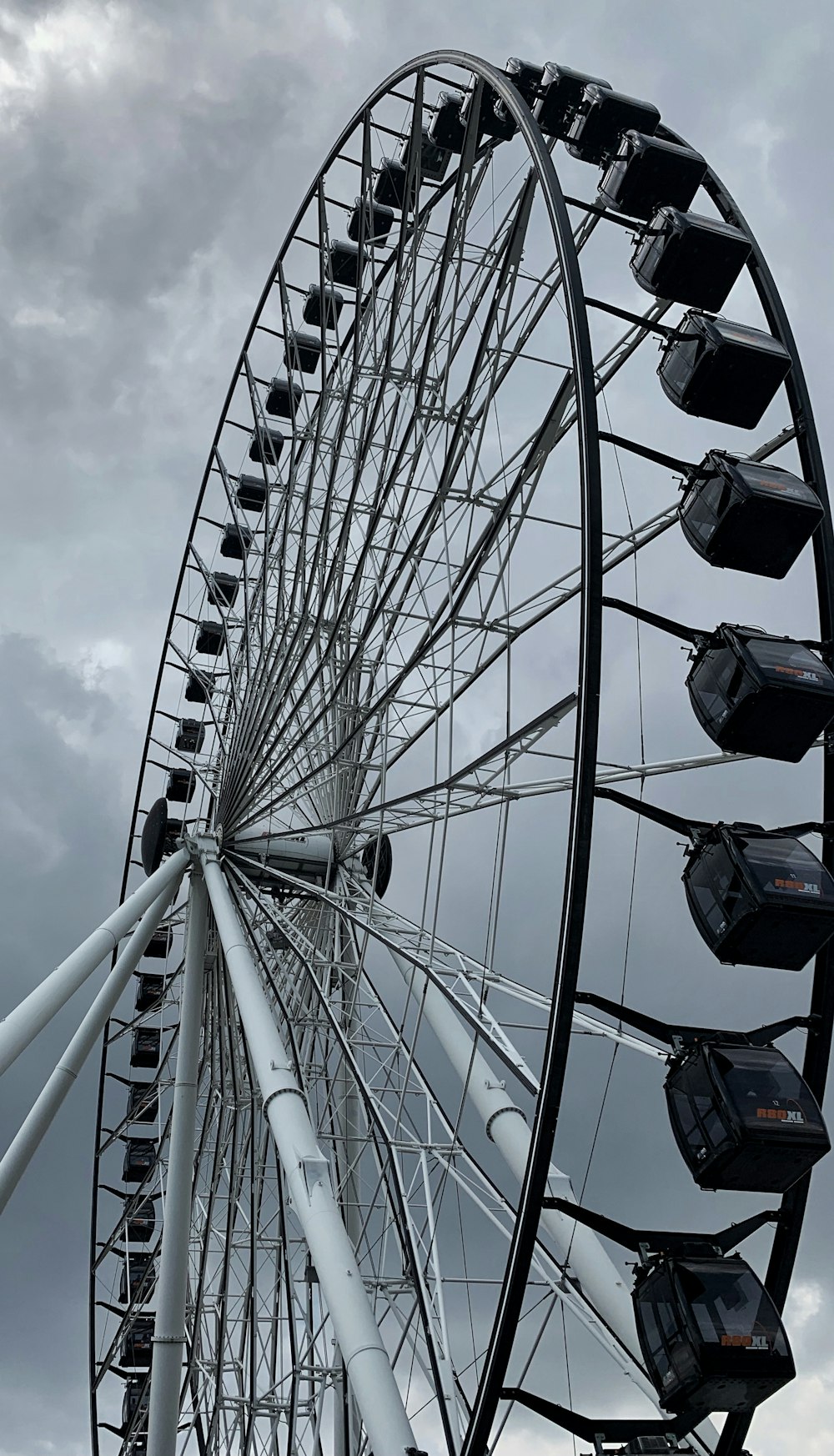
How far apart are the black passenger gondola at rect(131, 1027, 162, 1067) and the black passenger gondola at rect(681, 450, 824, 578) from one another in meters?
20.3

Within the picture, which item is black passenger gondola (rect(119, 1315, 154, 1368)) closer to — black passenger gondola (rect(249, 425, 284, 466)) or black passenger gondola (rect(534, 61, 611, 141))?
black passenger gondola (rect(249, 425, 284, 466))

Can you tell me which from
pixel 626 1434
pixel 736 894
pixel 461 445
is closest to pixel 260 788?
pixel 461 445

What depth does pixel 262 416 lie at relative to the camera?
21.8m

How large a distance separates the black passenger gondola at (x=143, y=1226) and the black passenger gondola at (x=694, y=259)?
20040 millimetres

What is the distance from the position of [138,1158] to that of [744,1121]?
72.8ft

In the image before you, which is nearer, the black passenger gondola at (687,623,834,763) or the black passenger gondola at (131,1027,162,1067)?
the black passenger gondola at (687,623,834,763)

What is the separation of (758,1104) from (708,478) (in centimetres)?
494

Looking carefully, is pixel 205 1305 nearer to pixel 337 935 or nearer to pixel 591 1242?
pixel 337 935

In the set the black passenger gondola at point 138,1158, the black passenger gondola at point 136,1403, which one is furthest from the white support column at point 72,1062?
the black passenger gondola at point 136,1403

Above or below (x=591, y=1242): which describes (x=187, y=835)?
above

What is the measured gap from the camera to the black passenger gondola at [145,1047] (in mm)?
27828

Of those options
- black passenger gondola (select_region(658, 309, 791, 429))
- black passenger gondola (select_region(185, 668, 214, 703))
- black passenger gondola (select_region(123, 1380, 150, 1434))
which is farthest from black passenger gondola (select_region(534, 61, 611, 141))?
black passenger gondola (select_region(123, 1380, 150, 1434))

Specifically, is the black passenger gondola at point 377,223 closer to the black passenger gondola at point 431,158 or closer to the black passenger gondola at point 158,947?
the black passenger gondola at point 431,158

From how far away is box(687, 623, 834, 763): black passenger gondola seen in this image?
953 centimetres
